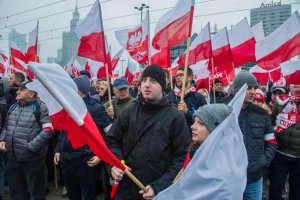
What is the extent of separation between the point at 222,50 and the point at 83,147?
374cm

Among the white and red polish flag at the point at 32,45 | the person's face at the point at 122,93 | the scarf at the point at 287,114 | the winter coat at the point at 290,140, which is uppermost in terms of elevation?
the white and red polish flag at the point at 32,45

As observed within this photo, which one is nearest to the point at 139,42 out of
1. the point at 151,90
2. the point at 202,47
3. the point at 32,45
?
the point at 202,47

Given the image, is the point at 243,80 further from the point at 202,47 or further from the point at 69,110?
the point at 202,47

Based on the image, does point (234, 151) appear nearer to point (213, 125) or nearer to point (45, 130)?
point (213, 125)

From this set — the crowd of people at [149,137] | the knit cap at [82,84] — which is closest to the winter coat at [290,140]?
the crowd of people at [149,137]

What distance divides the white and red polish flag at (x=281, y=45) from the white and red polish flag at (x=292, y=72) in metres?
0.38

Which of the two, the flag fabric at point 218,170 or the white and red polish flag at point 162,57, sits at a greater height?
the white and red polish flag at point 162,57

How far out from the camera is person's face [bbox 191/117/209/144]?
227 centimetres

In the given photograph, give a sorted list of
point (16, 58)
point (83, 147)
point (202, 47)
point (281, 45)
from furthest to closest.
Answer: point (16, 58) < point (202, 47) < point (281, 45) < point (83, 147)

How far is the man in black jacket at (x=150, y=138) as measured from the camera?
8.10ft

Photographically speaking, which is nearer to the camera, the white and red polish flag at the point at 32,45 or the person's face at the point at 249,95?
the person's face at the point at 249,95

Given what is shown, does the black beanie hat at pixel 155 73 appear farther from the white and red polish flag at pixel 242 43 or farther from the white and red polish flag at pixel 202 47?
the white and red polish flag at pixel 242 43

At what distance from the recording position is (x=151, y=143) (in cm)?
248

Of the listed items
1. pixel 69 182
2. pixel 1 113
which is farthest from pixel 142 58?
pixel 69 182
